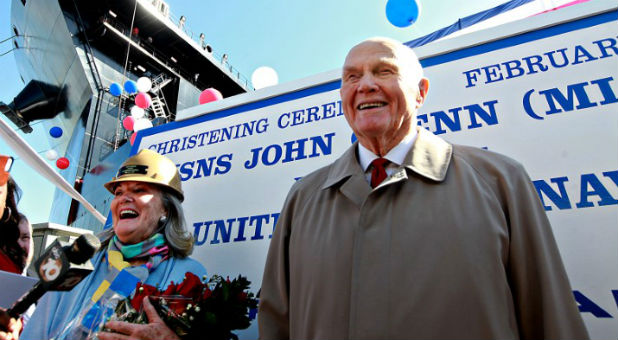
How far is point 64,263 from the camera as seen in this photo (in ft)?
3.65

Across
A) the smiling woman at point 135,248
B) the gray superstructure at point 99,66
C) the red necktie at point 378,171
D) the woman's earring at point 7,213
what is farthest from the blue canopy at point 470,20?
the gray superstructure at point 99,66

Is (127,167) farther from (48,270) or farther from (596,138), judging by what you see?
(596,138)

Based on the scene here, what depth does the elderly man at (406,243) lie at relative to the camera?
1.00m

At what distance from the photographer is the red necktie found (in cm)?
131

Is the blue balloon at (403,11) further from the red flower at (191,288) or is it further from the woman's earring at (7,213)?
the woman's earring at (7,213)

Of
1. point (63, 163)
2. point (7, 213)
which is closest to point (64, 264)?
point (7, 213)

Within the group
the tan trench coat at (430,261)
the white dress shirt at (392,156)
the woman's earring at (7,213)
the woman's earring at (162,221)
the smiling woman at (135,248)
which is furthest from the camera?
the woman's earring at (7,213)

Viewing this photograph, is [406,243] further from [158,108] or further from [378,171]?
[158,108]

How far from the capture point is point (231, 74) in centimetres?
1928

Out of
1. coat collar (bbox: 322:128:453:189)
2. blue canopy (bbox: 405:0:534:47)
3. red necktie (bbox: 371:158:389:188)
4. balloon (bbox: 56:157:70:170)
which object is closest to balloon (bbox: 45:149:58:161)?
balloon (bbox: 56:157:70:170)

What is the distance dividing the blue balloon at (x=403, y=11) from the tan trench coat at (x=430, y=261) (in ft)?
11.7

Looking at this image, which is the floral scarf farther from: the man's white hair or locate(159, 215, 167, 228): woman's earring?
the man's white hair

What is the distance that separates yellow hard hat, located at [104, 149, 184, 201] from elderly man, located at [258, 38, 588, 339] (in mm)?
1143

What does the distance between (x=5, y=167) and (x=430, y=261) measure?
2.80 meters
